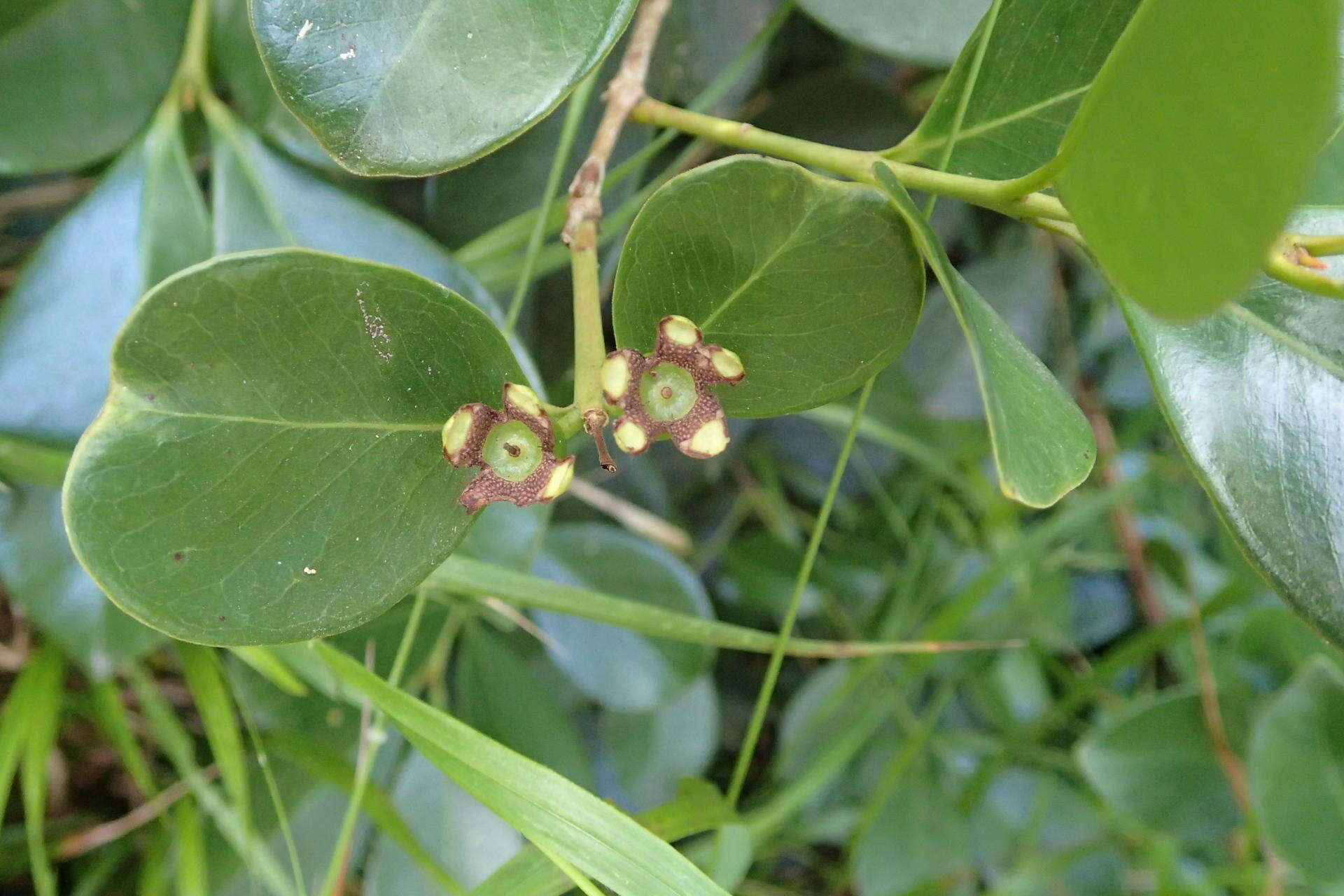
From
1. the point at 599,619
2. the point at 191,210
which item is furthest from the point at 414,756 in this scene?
the point at 191,210

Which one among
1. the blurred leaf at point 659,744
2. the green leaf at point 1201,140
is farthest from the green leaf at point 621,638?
the green leaf at point 1201,140

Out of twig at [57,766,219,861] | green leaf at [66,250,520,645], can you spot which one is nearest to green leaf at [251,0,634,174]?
green leaf at [66,250,520,645]

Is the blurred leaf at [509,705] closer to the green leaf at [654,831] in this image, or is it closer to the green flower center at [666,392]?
the green leaf at [654,831]

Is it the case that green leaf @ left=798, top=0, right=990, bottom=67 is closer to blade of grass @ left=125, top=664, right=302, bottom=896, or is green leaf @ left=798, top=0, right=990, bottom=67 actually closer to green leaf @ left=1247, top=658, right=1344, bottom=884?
green leaf @ left=1247, top=658, right=1344, bottom=884

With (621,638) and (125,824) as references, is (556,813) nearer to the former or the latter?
(621,638)

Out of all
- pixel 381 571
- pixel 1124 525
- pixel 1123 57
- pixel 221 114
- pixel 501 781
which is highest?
pixel 1123 57

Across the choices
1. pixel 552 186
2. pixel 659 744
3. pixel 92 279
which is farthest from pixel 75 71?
pixel 659 744

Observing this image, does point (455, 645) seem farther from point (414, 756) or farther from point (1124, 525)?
point (1124, 525)
